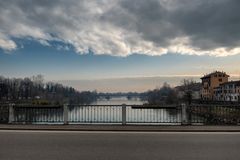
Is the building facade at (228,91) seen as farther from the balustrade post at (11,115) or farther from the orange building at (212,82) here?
the balustrade post at (11,115)

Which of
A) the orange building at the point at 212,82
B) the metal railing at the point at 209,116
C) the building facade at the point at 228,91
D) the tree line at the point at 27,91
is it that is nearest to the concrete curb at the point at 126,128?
the metal railing at the point at 209,116

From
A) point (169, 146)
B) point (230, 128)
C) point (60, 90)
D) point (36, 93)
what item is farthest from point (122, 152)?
point (60, 90)

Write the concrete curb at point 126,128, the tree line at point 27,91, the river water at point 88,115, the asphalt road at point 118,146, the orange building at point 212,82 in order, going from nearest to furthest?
the asphalt road at point 118,146 → the concrete curb at point 126,128 → the river water at point 88,115 → the tree line at point 27,91 → the orange building at point 212,82

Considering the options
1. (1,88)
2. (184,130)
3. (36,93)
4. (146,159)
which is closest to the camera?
(146,159)

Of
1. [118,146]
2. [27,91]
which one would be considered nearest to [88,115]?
[118,146]

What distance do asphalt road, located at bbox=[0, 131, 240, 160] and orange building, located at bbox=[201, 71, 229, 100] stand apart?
14132 centimetres

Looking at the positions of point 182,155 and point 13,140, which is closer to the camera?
point 182,155

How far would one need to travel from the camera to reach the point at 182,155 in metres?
8.83

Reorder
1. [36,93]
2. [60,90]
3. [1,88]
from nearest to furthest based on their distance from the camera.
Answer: [1,88], [36,93], [60,90]

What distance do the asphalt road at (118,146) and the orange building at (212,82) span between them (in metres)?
141

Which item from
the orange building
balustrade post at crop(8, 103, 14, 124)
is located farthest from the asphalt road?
the orange building

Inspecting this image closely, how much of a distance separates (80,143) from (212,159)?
4377 millimetres

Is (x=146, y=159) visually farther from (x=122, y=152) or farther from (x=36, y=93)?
(x=36, y=93)

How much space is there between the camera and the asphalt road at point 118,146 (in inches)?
340
